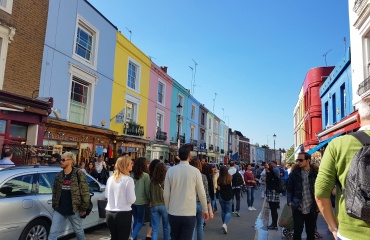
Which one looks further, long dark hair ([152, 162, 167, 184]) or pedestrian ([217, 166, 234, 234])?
pedestrian ([217, 166, 234, 234])

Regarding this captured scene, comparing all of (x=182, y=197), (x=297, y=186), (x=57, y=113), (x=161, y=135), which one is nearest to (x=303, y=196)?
(x=297, y=186)

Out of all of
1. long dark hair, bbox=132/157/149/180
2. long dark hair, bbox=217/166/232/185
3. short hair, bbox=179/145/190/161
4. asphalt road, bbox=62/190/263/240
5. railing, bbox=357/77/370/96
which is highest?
railing, bbox=357/77/370/96

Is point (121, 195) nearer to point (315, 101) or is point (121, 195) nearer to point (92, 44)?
point (92, 44)

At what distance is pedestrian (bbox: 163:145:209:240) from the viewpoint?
14.6 ft

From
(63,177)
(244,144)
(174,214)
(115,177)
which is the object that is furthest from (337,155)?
(244,144)

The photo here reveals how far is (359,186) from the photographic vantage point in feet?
6.22

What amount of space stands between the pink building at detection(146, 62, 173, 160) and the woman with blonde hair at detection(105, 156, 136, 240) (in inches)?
670

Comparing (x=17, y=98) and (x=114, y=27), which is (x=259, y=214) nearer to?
(x=17, y=98)

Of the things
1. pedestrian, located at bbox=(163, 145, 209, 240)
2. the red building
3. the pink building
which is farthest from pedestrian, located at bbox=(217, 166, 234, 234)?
the red building

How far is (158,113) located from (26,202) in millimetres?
18897

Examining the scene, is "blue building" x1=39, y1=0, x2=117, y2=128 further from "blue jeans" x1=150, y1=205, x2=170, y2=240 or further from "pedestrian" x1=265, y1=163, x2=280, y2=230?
"pedestrian" x1=265, y1=163, x2=280, y2=230

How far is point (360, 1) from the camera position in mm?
11773

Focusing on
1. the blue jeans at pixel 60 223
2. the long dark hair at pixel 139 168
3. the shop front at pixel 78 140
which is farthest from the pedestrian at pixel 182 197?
the shop front at pixel 78 140

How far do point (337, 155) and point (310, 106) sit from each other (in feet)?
81.8
